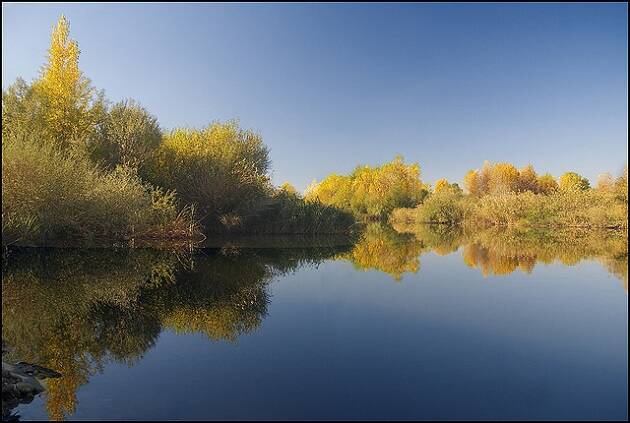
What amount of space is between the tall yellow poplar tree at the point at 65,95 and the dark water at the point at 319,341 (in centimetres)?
1158

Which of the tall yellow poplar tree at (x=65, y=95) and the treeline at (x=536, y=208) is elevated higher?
the tall yellow poplar tree at (x=65, y=95)

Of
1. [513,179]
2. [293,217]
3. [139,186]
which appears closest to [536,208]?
[293,217]

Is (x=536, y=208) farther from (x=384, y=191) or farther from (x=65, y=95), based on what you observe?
(x=65, y=95)

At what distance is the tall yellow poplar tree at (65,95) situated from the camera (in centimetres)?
2350

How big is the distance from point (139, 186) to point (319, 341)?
15.3 m

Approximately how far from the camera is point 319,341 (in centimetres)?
704

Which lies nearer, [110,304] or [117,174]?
[110,304]

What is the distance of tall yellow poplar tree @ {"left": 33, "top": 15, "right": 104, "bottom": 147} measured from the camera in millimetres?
23500

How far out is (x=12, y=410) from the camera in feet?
14.9

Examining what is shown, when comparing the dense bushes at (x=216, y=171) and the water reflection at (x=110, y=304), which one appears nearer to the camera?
the water reflection at (x=110, y=304)

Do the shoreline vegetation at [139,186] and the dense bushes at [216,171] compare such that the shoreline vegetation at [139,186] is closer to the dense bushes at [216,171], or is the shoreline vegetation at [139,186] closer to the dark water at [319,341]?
the dense bushes at [216,171]

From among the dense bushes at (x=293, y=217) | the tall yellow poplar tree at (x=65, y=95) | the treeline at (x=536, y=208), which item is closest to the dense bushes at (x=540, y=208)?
the treeline at (x=536, y=208)

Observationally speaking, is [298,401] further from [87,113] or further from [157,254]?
[87,113]

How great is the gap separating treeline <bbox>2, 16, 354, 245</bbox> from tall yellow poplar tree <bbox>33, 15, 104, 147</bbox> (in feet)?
0.18
